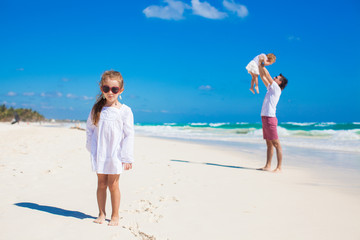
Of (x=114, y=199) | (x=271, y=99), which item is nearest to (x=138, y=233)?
(x=114, y=199)

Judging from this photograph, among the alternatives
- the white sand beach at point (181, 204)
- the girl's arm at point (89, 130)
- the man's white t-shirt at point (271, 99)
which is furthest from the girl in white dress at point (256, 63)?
the girl's arm at point (89, 130)

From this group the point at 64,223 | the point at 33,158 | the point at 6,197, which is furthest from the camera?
the point at 33,158

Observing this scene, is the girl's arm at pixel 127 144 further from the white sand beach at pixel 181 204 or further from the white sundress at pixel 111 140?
the white sand beach at pixel 181 204

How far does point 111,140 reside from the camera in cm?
258

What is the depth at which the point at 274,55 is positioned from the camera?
209 inches

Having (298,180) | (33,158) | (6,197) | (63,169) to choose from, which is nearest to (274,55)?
(298,180)

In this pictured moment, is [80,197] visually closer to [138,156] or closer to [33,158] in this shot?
[33,158]

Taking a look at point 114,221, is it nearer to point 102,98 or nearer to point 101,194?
point 101,194

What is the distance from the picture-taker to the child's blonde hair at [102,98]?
104 inches

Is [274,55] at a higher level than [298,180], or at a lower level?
higher

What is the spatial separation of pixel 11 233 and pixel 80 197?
1186 mm

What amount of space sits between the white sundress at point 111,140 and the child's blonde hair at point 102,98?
41mm

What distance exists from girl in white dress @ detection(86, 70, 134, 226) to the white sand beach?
369 millimetres

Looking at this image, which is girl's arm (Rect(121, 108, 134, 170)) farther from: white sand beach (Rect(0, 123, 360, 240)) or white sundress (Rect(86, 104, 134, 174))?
white sand beach (Rect(0, 123, 360, 240))
